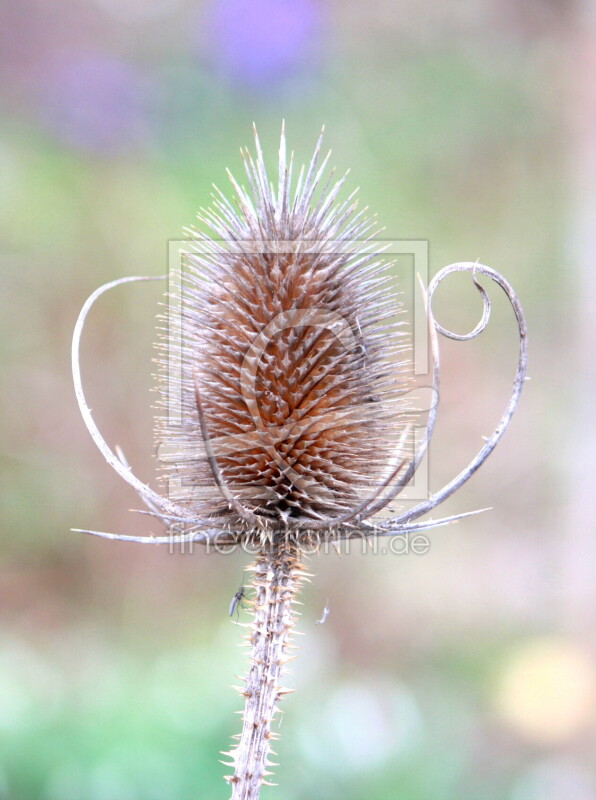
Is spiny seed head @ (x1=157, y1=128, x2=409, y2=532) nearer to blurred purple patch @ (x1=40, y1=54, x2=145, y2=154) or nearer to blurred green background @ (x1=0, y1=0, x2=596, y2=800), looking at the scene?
blurred green background @ (x1=0, y1=0, x2=596, y2=800)

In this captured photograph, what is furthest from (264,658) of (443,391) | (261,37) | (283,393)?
(261,37)

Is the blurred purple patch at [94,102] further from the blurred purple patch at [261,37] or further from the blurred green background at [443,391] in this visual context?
the blurred purple patch at [261,37]

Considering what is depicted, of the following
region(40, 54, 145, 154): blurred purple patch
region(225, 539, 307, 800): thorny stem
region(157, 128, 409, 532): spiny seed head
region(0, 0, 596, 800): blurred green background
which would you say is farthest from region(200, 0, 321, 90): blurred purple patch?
region(225, 539, 307, 800): thorny stem

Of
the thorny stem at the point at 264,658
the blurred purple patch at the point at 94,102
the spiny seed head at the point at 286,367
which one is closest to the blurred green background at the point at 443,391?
the blurred purple patch at the point at 94,102

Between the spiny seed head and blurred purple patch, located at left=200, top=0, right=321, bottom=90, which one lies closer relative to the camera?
the spiny seed head

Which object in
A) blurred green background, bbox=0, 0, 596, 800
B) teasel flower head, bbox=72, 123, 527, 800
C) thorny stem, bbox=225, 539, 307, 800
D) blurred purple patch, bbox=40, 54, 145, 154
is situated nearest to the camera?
thorny stem, bbox=225, 539, 307, 800

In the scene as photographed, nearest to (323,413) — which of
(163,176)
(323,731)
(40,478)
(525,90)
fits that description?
(323,731)

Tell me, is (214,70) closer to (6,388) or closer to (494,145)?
(494,145)
